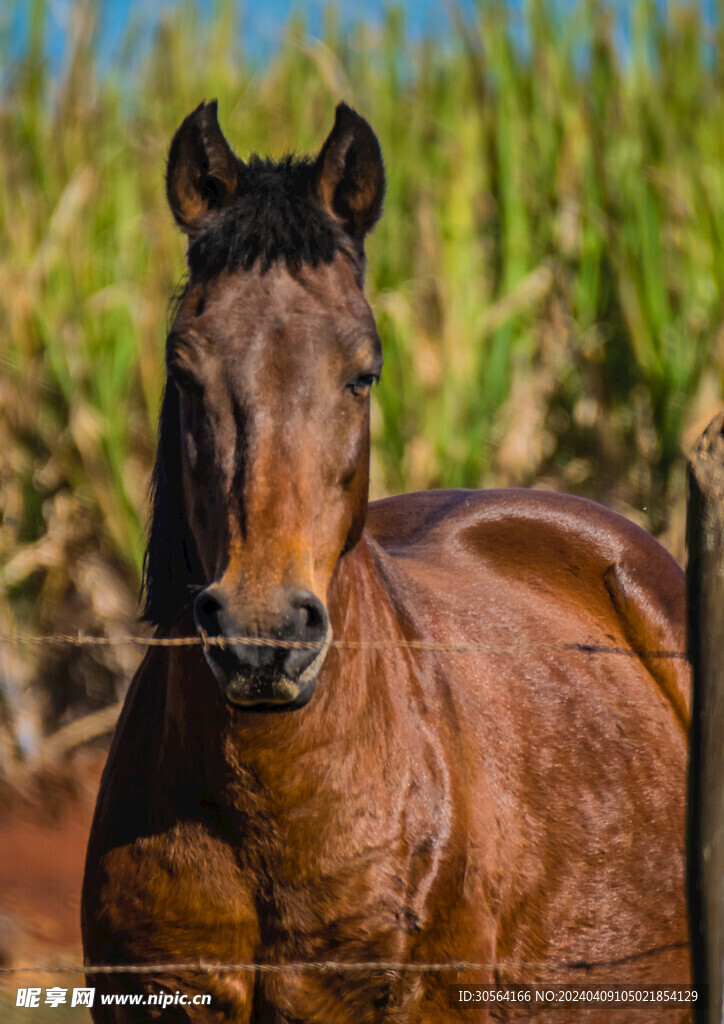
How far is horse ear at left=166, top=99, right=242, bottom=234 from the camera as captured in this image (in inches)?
89.6

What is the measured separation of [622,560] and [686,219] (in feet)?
10.0

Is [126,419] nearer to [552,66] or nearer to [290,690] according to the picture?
[552,66]

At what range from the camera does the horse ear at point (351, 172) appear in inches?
91.0

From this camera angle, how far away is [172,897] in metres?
2.08

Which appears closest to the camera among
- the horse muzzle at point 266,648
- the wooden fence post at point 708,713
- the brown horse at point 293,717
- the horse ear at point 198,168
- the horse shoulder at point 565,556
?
the wooden fence post at point 708,713

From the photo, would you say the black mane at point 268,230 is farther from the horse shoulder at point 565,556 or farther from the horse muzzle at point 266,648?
the horse shoulder at point 565,556

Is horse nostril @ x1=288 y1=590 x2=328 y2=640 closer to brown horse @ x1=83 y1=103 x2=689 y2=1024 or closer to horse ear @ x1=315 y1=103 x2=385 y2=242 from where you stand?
brown horse @ x1=83 y1=103 x2=689 y2=1024

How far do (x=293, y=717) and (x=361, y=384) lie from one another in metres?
0.61

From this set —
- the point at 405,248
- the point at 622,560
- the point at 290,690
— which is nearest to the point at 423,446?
the point at 405,248

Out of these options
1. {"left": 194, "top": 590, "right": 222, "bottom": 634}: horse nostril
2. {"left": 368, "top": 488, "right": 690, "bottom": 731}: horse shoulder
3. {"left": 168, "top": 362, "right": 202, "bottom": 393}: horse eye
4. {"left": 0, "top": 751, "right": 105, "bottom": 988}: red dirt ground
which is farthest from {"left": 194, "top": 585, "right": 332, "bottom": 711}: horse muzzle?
{"left": 0, "top": 751, "right": 105, "bottom": 988}: red dirt ground

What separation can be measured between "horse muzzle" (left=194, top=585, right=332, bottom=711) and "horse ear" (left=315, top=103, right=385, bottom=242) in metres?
0.89

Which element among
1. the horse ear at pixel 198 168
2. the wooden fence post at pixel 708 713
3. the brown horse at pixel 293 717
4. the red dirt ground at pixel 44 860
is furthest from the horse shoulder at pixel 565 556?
the red dirt ground at pixel 44 860

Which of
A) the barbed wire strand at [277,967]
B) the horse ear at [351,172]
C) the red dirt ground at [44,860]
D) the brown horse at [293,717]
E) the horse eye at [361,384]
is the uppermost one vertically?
the horse ear at [351,172]

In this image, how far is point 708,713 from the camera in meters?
1.69
